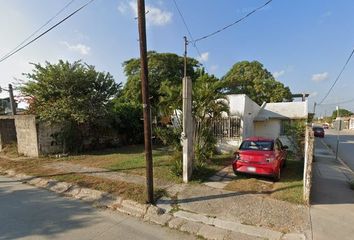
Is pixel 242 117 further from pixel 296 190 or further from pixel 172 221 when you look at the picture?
pixel 172 221

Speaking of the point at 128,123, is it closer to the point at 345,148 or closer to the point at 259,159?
the point at 259,159

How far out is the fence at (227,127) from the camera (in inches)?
A: 483

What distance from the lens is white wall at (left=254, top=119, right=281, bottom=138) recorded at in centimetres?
1539

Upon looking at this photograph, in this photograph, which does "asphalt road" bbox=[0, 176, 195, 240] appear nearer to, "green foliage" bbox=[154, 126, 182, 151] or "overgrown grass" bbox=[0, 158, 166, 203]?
"overgrown grass" bbox=[0, 158, 166, 203]

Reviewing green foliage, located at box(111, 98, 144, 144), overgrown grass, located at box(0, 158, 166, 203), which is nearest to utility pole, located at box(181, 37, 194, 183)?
overgrown grass, located at box(0, 158, 166, 203)

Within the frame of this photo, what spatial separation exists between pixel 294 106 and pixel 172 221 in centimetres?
1508

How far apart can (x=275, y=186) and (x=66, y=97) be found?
10.8 m

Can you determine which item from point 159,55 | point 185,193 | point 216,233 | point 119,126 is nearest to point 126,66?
point 159,55

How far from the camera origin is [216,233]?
13.9 ft

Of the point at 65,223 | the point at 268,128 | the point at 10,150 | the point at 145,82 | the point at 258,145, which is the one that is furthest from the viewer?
the point at 268,128

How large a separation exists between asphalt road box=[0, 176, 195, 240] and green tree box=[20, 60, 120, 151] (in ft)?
20.4

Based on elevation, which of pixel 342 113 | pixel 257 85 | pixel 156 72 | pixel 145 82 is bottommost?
pixel 342 113

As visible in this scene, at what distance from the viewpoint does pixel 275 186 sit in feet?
22.3

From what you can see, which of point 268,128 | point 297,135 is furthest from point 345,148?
point 297,135
